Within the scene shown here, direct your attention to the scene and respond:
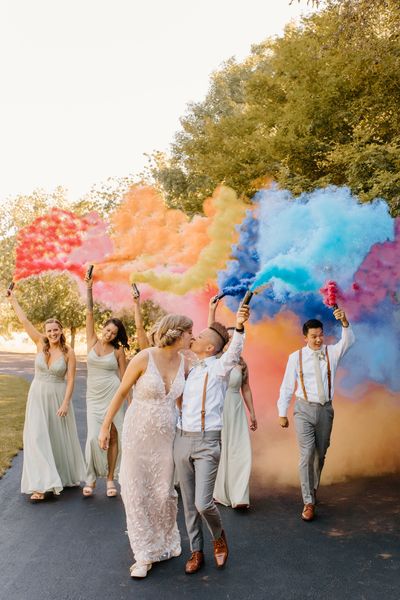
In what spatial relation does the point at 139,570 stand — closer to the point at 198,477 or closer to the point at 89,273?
the point at 198,477

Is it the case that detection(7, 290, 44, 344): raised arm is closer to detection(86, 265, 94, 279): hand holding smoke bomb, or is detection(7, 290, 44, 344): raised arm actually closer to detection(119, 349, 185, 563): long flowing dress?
detection(86, 265, 94, 279): hand holding smoke bomb

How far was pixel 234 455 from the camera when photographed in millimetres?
7273

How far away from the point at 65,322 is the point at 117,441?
30990 mm

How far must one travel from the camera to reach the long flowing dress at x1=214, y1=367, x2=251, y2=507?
22.9ft

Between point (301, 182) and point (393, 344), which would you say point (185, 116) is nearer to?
point (301, 182)

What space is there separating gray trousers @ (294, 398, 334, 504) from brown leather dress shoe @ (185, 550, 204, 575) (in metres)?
1.86

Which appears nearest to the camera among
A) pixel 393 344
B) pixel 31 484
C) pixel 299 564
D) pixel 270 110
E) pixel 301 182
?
pixel 299 564

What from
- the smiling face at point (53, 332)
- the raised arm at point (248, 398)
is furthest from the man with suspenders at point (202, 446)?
the smiling face at point (53, 332)

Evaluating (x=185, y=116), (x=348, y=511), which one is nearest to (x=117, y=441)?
(x=348, y=511)

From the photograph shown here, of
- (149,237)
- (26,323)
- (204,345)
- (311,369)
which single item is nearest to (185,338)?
(204,345)

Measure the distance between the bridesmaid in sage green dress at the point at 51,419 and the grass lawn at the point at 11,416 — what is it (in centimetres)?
134

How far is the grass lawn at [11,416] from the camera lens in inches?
409

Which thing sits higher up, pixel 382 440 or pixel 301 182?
pixel 301 182

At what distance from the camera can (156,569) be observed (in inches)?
→ 204
